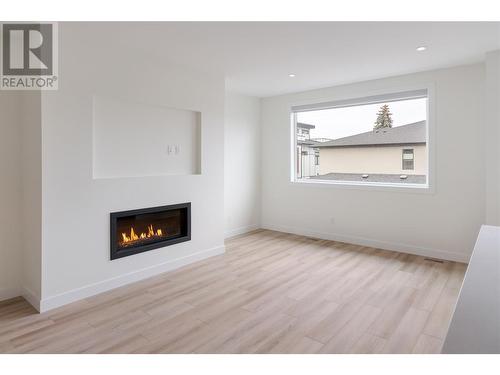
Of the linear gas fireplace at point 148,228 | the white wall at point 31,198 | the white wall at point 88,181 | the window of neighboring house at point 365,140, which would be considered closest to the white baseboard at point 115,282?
the white wall at point 88,181

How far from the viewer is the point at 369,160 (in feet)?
16.6

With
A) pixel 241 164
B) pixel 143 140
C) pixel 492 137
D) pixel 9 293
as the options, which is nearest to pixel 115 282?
pixel 9 293

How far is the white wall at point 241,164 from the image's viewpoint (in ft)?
18.1

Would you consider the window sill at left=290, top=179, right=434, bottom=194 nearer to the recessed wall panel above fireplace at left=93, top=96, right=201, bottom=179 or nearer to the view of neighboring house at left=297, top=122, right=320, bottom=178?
the view of neighboring house at left=297, top=122, right=320, bottom=178

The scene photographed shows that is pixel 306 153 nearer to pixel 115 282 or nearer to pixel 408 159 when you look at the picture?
pixel 408 159

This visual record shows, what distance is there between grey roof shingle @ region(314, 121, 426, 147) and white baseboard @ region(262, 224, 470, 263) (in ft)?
4.96

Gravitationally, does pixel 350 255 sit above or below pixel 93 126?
below

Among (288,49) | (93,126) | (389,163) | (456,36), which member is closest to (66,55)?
(93,126)

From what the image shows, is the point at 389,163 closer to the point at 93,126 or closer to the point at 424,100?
the point at 424,100

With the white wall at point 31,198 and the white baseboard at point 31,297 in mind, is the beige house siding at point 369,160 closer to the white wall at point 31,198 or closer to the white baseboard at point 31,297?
the white wall at point 31,198

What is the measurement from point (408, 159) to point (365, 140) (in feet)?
2.39

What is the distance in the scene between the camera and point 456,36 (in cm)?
304
